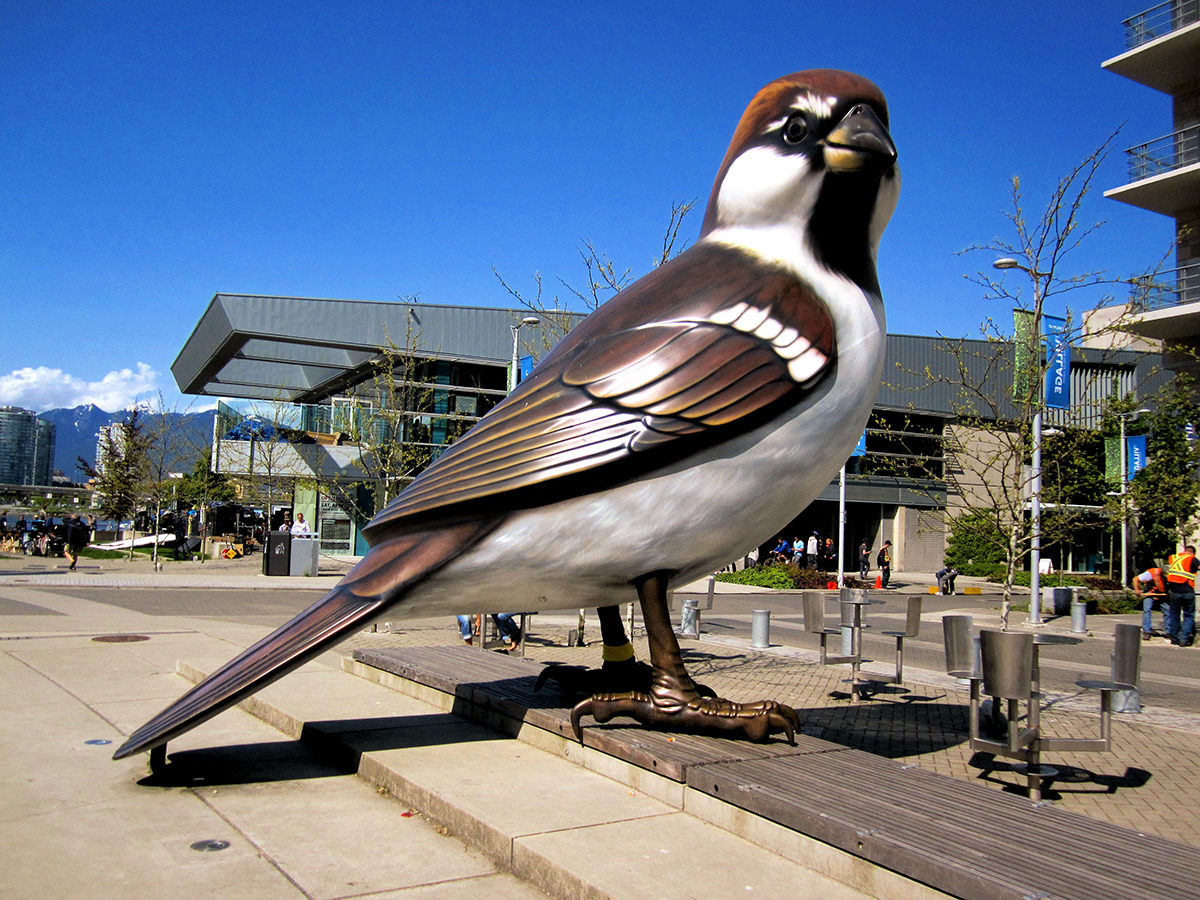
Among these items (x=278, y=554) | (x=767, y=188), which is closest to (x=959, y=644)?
(x=767, y=188)

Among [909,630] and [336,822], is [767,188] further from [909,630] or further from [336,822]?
[909,630]

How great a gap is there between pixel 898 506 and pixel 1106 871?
1523 inches

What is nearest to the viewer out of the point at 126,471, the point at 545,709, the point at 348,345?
the point at 545,709

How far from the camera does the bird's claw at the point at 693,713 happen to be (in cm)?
405

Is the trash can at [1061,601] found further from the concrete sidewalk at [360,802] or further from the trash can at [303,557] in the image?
the trash can at [303,557]

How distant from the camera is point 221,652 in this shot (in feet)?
28.2

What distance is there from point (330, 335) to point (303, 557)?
10.3 meters

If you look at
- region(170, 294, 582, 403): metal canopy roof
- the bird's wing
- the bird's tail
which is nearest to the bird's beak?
the bird's wing

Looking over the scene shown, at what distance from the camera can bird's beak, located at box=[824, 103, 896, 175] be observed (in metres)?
3.91

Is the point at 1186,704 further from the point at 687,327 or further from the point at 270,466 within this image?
the point at 270,466

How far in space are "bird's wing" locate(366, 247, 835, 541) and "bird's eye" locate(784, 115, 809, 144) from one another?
0.65 m

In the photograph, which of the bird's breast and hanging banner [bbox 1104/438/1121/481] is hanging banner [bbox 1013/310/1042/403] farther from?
hanging banner [bbox 1104/438/1121/481]

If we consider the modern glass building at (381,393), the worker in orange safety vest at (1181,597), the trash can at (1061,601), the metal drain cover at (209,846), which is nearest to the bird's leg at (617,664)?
the metal drain cover at (209,846)

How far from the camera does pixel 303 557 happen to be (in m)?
24.2
